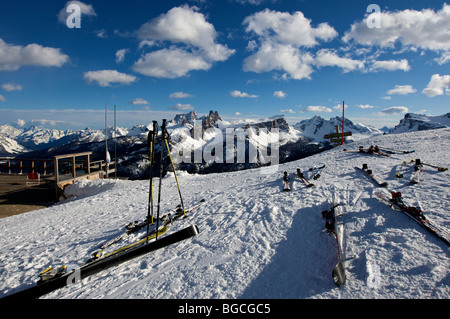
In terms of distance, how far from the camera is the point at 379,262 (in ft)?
14.8

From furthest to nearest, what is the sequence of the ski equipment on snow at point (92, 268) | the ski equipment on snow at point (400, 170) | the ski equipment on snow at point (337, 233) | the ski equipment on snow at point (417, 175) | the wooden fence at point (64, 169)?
the wooden fence at point (64, 169) < the ski equipment on snow at point (400, 170) < the ski equipment on snow at point (417, 175) < the ski equipment on snow at point (92, 268) < the ski equipment on snow at point (337, 233)

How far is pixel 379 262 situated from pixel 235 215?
4.59m

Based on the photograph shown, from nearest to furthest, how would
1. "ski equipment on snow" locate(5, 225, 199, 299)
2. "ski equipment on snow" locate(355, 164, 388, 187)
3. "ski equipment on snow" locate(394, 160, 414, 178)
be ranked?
"ski equipment on snow" locate(5, 225, 199, 299) < "ski equipment on snow" locate(355, 164, 388, 187) < "ski equipment on snow" locate(394, 160, 414, 178)

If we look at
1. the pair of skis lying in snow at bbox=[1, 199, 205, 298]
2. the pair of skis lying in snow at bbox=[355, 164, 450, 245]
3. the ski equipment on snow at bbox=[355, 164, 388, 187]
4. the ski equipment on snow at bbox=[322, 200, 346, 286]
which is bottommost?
the pair of skis lying in snow at bbox=[1, 199, 205, 298]

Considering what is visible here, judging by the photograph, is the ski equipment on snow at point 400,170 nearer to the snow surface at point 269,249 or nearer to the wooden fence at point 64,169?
the snow surface at point 269,249

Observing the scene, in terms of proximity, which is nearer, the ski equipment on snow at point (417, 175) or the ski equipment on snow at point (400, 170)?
the ski equipment on snow at point (417, 175)

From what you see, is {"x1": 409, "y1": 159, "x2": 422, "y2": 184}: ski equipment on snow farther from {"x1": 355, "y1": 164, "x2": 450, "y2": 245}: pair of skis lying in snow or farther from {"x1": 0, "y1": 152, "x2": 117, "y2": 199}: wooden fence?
{"x1": 0, "y1": 152, "x2": 117, "y2": 199}: wooden fence

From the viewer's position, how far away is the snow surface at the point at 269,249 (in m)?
4.21

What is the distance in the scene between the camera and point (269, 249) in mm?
5527

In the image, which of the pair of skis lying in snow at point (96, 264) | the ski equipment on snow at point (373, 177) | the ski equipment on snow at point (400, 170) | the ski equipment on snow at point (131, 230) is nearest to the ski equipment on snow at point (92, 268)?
the pair of skis lying in snow at point (96, 264)

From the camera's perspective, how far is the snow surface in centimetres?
421

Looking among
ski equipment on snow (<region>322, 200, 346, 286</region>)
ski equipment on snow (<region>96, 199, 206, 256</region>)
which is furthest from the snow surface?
ski equipment on snow (<region>96, 199, 206, 256</region>)
